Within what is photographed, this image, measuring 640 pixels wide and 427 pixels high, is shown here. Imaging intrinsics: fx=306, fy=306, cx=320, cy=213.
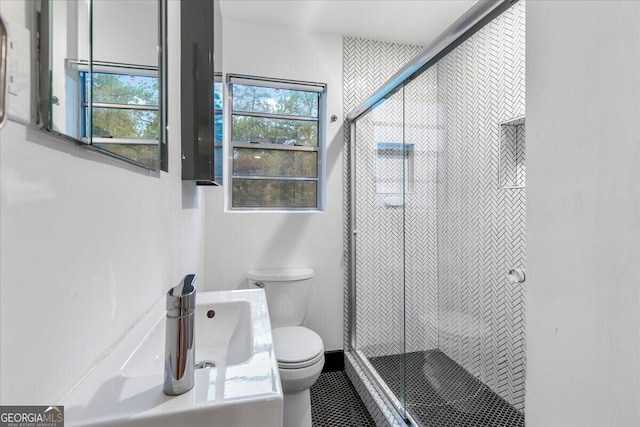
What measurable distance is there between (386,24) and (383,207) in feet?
3.98

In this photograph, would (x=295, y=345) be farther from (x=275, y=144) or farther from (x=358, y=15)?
(x=358, y=15)

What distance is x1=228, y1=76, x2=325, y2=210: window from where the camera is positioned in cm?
215

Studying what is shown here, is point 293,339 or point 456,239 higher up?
point 456,239

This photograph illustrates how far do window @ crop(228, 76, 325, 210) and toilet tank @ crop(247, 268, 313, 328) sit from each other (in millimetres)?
506

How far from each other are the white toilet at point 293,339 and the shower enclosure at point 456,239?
431mm

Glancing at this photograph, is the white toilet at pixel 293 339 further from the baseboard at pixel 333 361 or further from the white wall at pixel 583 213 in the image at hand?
the white wall at pixel 583 213

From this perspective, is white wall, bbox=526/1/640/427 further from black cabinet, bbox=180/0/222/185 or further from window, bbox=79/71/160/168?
black cabinet, bbox=180/0/222/185

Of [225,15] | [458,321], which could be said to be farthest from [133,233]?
[225,15]

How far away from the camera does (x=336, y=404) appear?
182 centimetres

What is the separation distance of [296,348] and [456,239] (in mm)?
1051

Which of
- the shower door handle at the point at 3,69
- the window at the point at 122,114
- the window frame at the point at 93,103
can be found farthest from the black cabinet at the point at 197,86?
the shower door handle at the point at 3,69

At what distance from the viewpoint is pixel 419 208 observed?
178 cm

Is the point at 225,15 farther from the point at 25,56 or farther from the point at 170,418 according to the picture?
the point at 170,418

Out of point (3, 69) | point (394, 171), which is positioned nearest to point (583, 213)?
point (3, 69)
